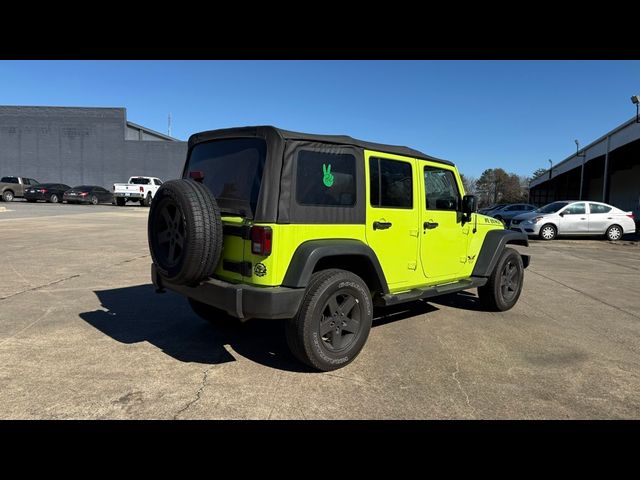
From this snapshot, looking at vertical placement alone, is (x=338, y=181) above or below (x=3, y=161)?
below

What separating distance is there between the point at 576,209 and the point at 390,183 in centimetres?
1604

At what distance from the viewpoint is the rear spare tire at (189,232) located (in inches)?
128

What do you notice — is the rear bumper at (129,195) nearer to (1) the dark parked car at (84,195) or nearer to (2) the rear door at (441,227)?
(1) the dark parked car at (84,195)

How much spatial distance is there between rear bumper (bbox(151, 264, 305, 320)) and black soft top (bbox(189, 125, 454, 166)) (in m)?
1.25

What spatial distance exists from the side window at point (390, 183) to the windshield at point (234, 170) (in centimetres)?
113

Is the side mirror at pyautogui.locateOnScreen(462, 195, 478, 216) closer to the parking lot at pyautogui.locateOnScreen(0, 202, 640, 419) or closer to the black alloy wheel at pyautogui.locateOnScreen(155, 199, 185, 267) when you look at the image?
the parking lot at pyautogui.locateOnScreen(0, 202, 640, 419)

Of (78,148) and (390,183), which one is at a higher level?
(78,148)

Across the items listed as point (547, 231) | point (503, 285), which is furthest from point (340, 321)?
point (547, 231)

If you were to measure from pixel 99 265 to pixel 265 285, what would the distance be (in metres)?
6.37

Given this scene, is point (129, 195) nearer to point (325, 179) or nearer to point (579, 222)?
point (579, 222)

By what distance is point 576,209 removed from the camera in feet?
55.0
